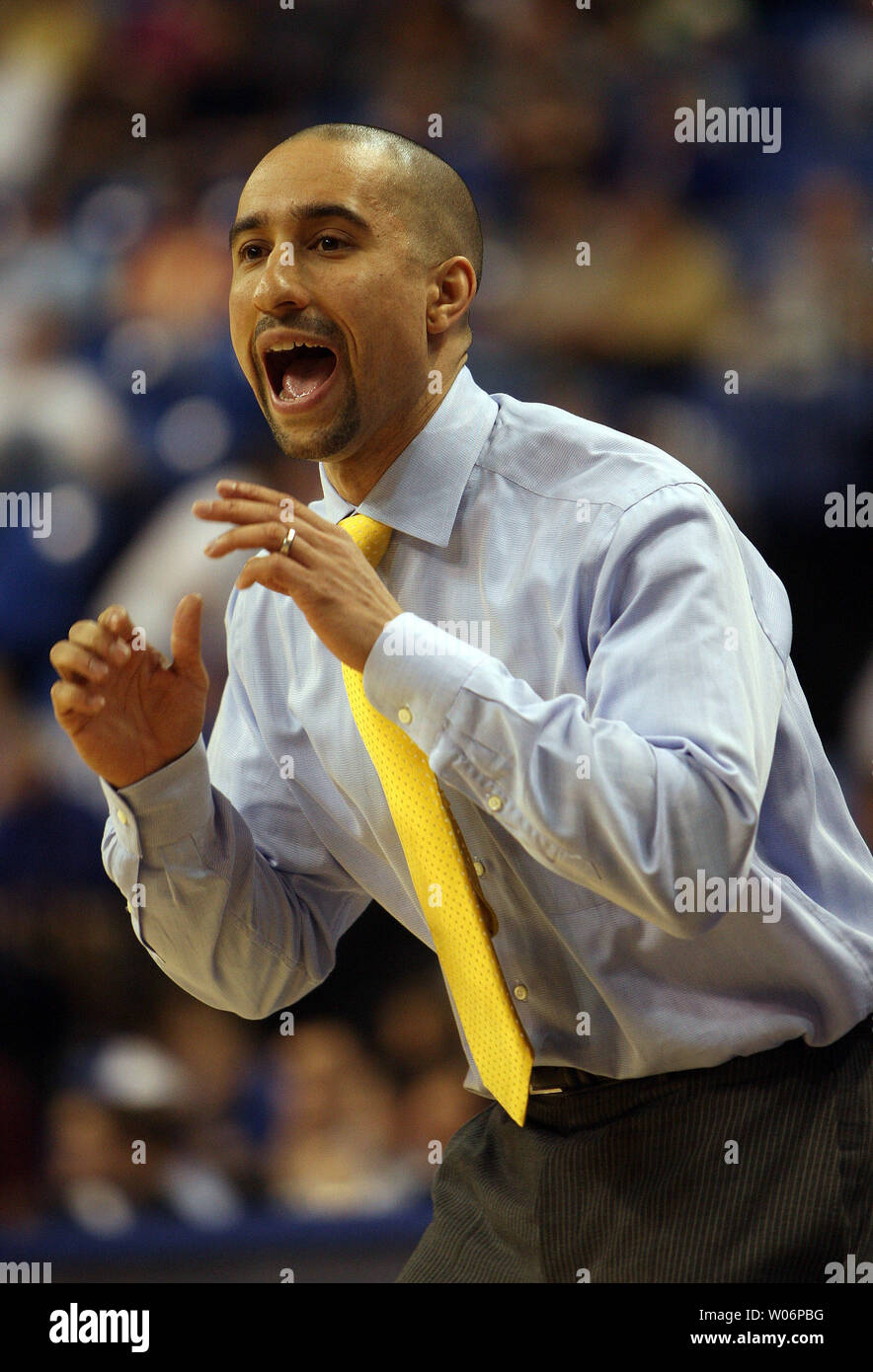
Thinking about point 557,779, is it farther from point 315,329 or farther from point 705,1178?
point 315,329

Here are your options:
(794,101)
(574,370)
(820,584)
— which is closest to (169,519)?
(574,370)

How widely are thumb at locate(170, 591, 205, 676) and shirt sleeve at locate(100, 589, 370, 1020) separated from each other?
0.08 meters

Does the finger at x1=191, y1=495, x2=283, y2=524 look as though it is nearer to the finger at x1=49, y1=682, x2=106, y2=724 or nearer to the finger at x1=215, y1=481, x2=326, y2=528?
the finger at x1=215, y1=481, x2=326, y2=528

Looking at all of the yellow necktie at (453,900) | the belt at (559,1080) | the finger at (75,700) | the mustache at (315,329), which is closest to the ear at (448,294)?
the mustache at (315,329)

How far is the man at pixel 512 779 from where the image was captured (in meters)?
1.13

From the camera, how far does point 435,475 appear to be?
1.41 m

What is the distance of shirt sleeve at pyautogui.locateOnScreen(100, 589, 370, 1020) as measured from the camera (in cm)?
139

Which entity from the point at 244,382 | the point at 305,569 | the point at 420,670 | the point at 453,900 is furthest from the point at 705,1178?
the point at 244,382

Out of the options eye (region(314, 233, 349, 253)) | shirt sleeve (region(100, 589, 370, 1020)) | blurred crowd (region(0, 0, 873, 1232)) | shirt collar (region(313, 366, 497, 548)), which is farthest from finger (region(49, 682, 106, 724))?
blurred crowd (region(0, 0, 873, 1232))

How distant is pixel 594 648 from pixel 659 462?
0.60ft

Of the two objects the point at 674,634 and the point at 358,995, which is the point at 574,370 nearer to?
the point at 358,995

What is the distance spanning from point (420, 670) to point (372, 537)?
31 centimetres

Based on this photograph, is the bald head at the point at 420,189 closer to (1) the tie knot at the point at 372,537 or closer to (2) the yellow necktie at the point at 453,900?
(1) the tie knot at the point at 372,537

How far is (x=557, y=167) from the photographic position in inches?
108
